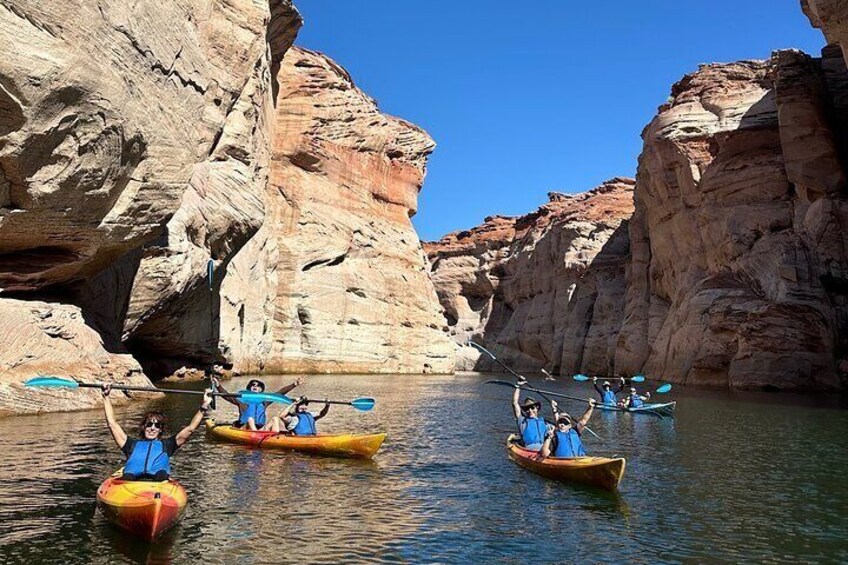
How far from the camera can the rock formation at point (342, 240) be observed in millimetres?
44688

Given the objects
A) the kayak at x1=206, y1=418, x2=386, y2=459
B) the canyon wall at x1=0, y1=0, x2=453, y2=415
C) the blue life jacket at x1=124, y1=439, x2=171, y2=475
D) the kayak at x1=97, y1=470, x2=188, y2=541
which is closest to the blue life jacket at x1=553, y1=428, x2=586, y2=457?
the kayak at x1=206, y1=418, x2=386, y2=459

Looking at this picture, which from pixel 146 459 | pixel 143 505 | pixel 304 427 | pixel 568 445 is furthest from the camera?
pixel 304 427

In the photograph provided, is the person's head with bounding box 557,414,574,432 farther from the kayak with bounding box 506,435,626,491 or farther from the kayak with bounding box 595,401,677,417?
the kayak with bounding box 595,401,677,417

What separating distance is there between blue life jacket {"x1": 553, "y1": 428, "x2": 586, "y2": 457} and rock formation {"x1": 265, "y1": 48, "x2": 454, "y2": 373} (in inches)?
1256

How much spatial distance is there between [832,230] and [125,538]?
3623cm

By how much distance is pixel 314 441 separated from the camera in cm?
1381

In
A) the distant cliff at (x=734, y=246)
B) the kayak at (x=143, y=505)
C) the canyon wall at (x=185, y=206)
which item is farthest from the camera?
the distant cliff at (x=734, y=246)

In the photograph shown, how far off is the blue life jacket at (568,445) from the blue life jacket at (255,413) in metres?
6.75

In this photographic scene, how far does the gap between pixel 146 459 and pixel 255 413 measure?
7185 millimetres

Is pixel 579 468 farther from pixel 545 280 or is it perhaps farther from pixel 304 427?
pixel 545 280

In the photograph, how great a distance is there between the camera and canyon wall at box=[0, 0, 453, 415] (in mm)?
15289

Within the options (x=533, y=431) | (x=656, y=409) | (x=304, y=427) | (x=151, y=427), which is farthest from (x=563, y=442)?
(x=656, y=409)

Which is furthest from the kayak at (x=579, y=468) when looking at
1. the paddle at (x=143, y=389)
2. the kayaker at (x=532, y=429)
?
the paddle at (x=143, y=389)

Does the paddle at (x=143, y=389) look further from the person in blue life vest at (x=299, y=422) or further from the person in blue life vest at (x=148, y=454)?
the person in blue life vest at (x=148, y=454)
